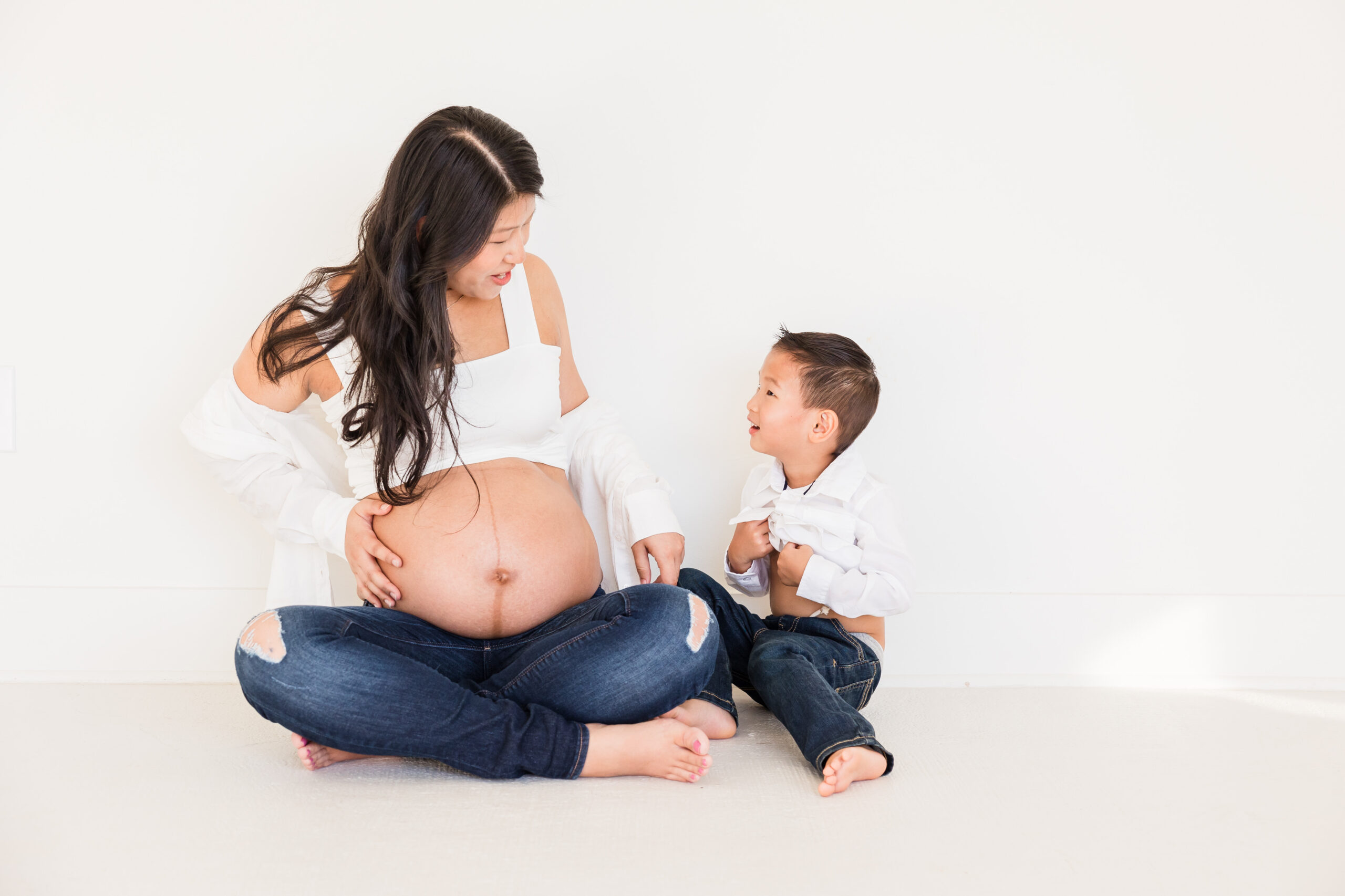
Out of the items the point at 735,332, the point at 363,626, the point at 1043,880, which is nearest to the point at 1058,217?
the point at 735,332

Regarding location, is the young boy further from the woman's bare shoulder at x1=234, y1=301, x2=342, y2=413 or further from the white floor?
the woman's bare shoulder at x1=234, y1=301, x2=342, y2=413

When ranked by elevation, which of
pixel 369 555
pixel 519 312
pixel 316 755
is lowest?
pixel 316 755

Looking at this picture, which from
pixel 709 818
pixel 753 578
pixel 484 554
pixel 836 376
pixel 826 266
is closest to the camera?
pixel 709 818

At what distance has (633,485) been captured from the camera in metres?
1.46

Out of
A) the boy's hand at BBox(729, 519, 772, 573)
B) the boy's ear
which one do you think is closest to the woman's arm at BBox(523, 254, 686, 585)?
the boy's hand at BBox(729, 519, 772, 573)

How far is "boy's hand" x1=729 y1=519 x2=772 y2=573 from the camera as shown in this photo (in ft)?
5.01

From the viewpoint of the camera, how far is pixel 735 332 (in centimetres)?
170

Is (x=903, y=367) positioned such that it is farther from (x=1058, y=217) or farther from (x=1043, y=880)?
(x=1043, y=880)

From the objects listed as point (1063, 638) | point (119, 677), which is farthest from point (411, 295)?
point (1063, 638)

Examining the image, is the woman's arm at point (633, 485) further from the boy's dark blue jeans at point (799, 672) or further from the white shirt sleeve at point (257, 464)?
the white shirt sleeve at point (257, 464)

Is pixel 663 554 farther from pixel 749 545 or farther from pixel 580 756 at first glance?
pixel 580 756

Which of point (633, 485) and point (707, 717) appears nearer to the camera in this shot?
point (707, 717)

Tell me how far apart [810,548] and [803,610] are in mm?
128

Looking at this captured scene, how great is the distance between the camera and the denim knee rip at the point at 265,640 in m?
1.12
